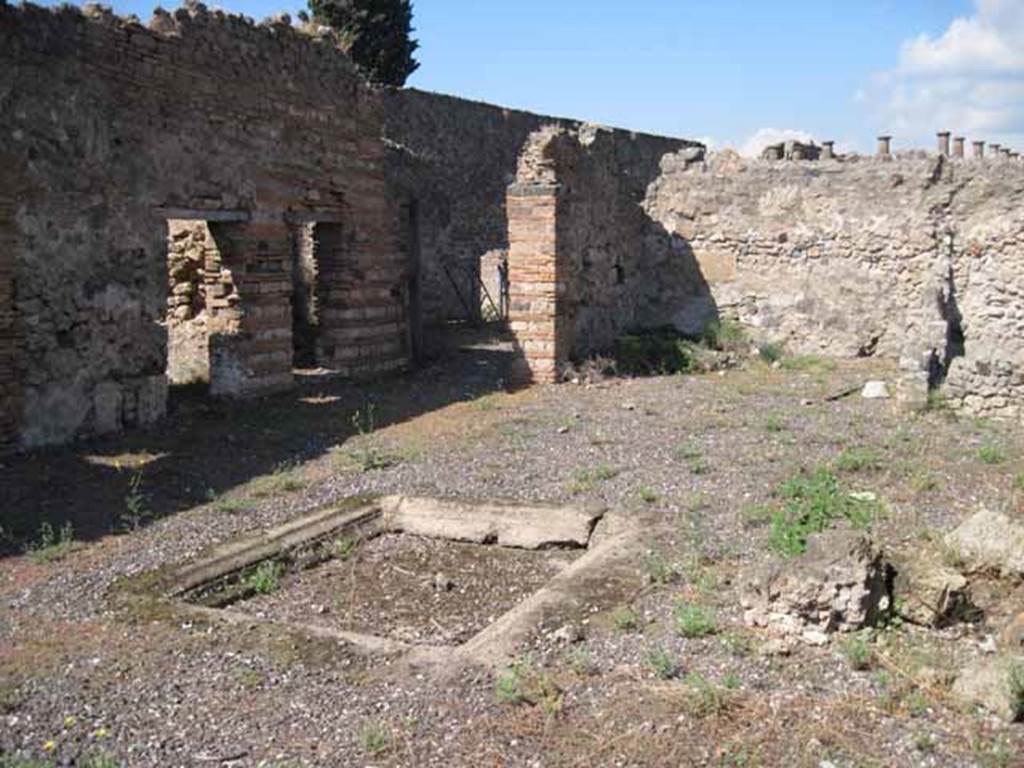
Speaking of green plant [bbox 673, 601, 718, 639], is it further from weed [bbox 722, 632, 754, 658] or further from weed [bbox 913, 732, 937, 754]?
weed [bbox 913, 732, 937, 754]

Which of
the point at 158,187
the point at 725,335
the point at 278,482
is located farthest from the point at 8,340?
the point at 725,335

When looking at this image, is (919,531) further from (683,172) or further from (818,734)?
(683,172)

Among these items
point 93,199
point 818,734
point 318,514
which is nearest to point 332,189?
point 93,199

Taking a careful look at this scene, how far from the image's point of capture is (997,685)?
14.4 feet

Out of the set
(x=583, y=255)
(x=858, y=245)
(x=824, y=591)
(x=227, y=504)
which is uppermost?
(x=858, y=245)

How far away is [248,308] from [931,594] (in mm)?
8689

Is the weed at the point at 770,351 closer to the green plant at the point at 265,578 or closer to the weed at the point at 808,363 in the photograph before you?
the weed at the point at 808,363

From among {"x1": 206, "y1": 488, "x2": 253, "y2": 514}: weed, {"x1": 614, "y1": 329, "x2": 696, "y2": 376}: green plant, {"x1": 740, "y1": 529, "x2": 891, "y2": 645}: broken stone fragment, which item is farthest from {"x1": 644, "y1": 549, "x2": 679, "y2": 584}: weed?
{"x1": 614, "y1": 329, "x2": 696, "y2": 376}: green plant

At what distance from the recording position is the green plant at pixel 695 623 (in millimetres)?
5309

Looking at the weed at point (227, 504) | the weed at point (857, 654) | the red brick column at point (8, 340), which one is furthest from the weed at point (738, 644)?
the red brick column at point (8, 340)

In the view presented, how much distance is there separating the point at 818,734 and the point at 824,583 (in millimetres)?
1063

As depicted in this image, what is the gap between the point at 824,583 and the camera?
520cm

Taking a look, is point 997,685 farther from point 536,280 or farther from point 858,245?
point 858,245

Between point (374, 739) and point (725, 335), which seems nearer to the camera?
point (374, 739)
